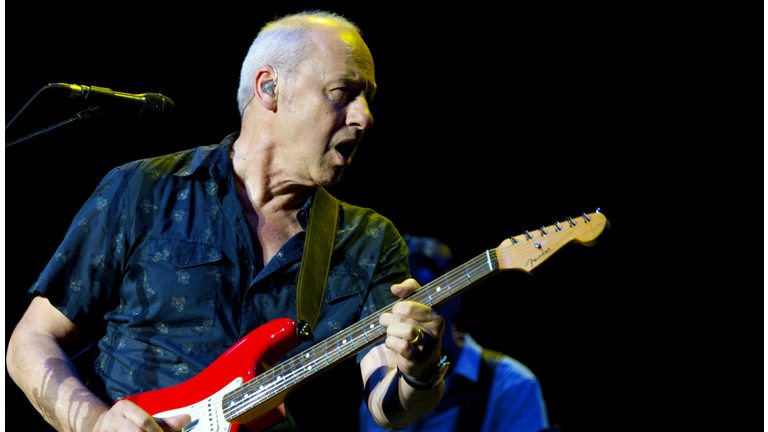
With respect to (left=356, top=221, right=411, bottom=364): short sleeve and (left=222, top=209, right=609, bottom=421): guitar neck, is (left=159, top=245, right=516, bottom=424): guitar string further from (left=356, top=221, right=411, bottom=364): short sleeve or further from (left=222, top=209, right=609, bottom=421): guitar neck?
(left=356, top=221, right=411, bottom=364): short sleeve

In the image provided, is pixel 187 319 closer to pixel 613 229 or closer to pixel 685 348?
pixel 613 229

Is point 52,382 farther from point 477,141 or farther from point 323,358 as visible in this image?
point 477,141

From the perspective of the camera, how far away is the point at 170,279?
192 cm

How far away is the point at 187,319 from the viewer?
75.0 inches

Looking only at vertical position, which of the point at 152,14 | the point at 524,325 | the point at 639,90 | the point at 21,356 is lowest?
the point at 524,325

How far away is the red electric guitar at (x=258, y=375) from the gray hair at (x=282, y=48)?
102cm

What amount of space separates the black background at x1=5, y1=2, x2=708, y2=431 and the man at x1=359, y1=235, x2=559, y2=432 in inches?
7.2

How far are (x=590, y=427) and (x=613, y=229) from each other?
119 cm

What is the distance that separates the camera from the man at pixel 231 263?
5.90ft

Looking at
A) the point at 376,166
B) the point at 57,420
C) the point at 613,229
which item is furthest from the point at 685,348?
the point at 57,420

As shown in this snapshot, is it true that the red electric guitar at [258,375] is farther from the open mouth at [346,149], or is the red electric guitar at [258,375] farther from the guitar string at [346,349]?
the open mouth at [346,149]

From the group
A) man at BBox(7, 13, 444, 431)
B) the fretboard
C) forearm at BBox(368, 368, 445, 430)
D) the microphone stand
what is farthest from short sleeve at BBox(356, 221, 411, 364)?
the microphone stand

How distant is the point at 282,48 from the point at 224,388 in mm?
1293

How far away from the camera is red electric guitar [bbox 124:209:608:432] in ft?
5.59
